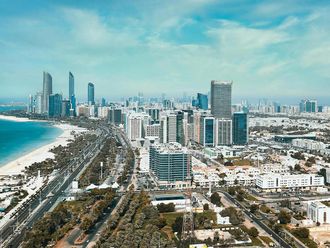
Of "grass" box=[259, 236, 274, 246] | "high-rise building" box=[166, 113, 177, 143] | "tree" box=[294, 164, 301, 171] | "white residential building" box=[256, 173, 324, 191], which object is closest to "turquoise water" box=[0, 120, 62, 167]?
"high-rise building" box=[166, 113, 177, 143]

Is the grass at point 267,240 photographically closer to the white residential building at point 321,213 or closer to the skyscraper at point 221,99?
the white residential building at point 321,213

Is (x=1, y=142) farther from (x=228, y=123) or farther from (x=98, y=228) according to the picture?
(x=98, y=228)

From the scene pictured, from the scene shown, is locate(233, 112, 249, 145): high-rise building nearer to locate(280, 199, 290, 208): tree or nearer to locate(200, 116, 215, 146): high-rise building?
locate(200, 116, 215, 146): high-rise building

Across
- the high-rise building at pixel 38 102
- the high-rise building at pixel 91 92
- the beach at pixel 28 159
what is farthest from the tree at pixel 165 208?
the high-rise building at pixel 91 92

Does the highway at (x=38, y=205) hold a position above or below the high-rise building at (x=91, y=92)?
below

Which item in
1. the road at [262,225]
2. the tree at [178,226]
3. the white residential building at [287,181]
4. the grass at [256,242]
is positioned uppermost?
the white residential building at [287,181]

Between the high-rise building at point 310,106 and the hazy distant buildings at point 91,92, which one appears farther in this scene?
the hazy distant buildings at point 91,92
